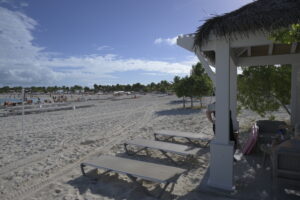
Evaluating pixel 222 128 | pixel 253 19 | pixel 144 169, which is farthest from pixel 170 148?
pixel 253 19

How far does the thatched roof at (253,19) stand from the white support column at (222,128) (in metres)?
0.26

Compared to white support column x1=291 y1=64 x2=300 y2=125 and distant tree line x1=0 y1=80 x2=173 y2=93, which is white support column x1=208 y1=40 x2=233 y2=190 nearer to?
white support column x1=291 y1=64 x2=300 y2=125

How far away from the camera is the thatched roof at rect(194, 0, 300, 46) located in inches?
114

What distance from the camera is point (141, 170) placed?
3691mm

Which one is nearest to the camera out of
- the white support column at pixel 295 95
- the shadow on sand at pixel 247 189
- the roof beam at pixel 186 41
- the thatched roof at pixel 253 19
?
the thatched roof at pixel 253 19

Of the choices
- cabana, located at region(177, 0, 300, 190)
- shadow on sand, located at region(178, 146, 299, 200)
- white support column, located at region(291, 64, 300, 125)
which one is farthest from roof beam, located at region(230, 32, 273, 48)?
white support column, located at region(291, 64, 300, 125)

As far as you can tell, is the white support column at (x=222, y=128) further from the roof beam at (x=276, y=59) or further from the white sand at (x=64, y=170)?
the roof beam at (x=276, y=59)

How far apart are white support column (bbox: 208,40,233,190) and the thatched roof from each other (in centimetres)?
26

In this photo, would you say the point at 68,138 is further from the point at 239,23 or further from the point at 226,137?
the point at 239,23

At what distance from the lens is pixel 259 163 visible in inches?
178

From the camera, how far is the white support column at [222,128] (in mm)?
3424

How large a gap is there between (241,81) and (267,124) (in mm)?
2598

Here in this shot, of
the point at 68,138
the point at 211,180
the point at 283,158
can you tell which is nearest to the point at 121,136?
the point at 68,138

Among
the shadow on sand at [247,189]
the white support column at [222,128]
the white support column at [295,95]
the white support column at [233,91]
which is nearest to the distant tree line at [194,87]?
the white support column at [295,95]
